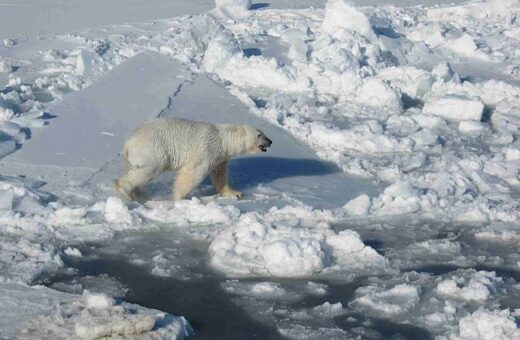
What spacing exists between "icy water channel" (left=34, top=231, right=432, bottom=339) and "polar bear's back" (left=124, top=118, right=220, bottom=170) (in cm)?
84

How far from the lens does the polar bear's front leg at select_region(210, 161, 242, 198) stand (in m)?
8.73

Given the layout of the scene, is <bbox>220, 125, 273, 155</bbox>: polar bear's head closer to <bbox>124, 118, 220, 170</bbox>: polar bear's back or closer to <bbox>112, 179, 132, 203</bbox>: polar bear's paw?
<bbox>124, 118, 220, 170</bbox>: polar bear's back

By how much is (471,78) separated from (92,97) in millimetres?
6062

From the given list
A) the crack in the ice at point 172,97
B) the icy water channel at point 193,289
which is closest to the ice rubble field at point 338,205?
the icy water channel at point 193,289

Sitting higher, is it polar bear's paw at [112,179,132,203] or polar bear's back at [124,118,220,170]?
polar bear's back at [124,118,220,170]

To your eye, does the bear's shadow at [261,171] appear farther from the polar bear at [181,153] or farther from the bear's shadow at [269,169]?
the polar bear at [181,153]

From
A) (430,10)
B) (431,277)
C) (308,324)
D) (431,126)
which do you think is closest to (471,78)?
(431,126)

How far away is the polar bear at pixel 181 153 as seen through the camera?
8273 millimetres

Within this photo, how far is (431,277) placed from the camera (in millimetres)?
6969

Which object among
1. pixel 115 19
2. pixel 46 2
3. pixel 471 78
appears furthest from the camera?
pixel 46 2

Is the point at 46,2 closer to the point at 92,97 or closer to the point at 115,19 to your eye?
the point at 115,19

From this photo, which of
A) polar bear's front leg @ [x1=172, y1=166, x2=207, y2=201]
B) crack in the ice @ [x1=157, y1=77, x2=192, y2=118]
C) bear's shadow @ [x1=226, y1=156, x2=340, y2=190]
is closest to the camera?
polar bear's front leg @ [x1=172, y1=166, x2=207, y2=201]

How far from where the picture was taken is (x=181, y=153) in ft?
27.8

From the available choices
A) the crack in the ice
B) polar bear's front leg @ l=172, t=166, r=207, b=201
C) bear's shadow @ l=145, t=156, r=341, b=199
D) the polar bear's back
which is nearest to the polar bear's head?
the polar bear's back
